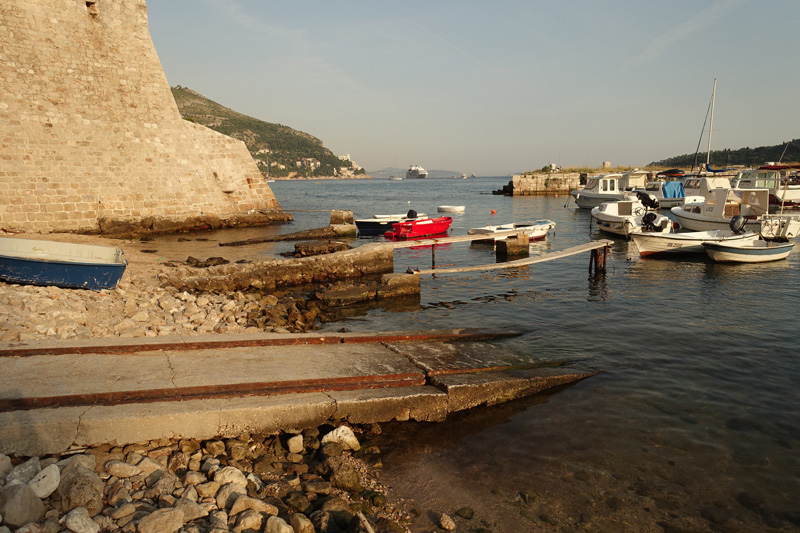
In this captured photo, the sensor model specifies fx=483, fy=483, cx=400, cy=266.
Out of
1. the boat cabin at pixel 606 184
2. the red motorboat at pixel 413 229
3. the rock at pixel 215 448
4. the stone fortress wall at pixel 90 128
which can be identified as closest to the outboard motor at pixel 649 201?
the boat cabin at pixel 606 184

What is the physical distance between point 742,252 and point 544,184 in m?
48.7

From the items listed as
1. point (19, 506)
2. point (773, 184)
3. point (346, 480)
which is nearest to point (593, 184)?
point (773, 184)

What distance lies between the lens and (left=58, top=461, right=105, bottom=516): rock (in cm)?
331

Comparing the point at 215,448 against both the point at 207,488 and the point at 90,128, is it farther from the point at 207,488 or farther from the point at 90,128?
the point at 90,128

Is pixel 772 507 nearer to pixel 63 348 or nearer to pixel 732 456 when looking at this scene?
pixel 732 456

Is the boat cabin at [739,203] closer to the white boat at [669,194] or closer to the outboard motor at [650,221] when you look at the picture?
the outboard motor at [650,221]

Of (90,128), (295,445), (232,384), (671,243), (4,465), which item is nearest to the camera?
(4,465)

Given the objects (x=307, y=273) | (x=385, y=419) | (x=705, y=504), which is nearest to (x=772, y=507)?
(x=705, y=504)

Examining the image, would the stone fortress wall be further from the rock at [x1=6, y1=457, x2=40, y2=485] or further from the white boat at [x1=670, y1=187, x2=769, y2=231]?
the white boat at [x1=670, y1=187, x2=769, y2=231]

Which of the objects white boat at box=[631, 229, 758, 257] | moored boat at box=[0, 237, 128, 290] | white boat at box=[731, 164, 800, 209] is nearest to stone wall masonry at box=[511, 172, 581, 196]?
white boat at box=[731, 164, 800, 209]

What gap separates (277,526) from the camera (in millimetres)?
3422

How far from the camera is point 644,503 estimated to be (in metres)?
4.52

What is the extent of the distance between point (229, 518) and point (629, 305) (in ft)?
36.6

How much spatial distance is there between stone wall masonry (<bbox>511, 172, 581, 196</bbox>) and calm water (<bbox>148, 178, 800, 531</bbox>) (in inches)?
2128
